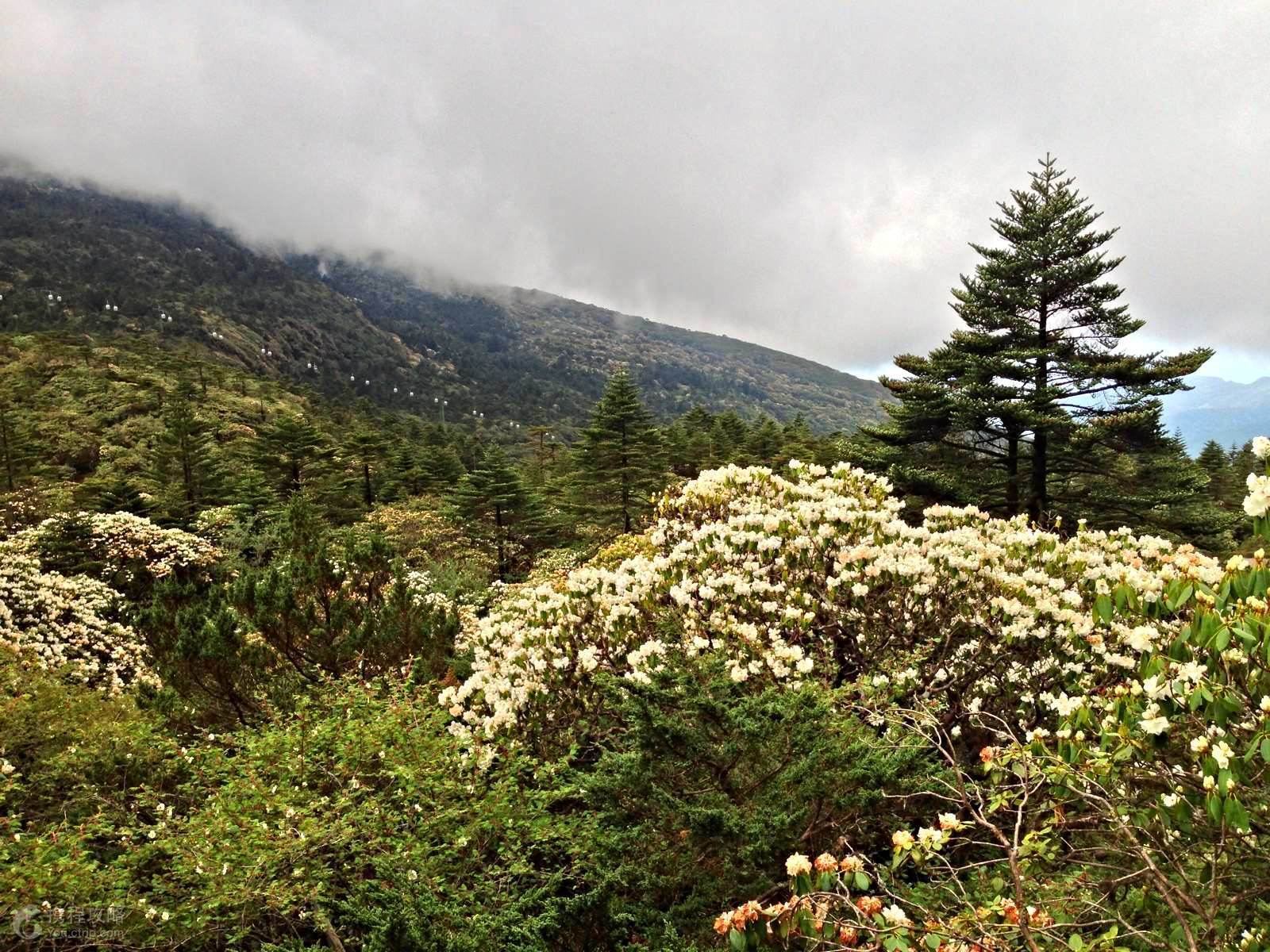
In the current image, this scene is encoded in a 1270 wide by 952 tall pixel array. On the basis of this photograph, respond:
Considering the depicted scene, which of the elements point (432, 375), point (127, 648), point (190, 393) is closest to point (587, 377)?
point (432, 375)

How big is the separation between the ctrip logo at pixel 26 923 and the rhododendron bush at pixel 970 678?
261cm

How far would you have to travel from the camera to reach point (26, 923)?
3871mm

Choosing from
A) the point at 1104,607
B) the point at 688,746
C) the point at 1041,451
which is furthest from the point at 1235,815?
the point at 1041,451

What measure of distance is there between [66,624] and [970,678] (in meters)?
15.7

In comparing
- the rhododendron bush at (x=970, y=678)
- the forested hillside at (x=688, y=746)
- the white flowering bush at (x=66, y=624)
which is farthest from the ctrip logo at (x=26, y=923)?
the white flowering bush at (x=66, y=624)

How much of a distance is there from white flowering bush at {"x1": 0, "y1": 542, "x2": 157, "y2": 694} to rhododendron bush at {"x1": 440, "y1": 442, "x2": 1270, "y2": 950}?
27.6 feet

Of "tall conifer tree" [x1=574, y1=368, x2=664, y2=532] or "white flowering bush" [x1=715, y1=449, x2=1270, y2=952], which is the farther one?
"tall conifer tree" [x1=574, y1=368, x2=664, y2=532]

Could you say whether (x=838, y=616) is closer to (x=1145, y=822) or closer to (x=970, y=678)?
(x=970, y=678)

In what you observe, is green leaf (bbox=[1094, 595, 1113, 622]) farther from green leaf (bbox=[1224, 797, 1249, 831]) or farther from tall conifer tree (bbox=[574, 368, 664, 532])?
tall conifer tree (bbox=[574, 368, 664, 532])

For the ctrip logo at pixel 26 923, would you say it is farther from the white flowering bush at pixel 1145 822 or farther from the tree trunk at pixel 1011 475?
the tree trunk at pixel 1011 475

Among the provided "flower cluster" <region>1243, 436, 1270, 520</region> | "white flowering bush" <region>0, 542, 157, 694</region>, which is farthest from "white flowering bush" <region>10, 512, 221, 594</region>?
"flower cluster" <region>1243, 436, 1270, 520</region>

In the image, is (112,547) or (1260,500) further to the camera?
(112,547)

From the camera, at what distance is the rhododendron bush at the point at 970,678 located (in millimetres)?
2619

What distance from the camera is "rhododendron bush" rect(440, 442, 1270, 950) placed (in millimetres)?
2619
